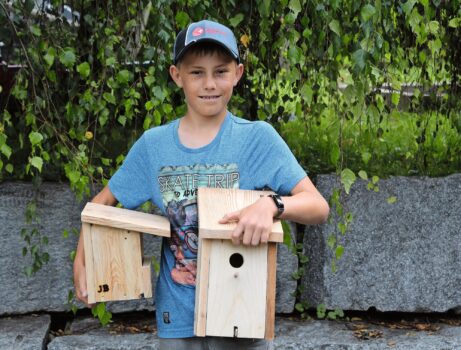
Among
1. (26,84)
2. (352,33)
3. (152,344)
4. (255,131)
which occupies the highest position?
(352,33)

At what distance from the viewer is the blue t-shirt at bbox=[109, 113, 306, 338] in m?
2.28

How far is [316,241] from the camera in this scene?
389 cm

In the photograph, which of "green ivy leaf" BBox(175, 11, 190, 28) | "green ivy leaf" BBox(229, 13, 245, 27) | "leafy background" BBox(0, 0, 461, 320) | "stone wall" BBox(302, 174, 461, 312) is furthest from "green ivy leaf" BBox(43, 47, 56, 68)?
"stone wall" BBox(302, 174, 461, 312)

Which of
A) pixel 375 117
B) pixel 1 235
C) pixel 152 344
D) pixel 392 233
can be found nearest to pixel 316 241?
pixel 392 233

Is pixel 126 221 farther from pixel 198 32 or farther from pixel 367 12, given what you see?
pixel 367 12

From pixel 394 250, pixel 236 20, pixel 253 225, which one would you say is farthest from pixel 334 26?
pixel 394 250

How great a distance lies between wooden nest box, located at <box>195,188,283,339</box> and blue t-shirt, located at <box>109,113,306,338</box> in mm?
120

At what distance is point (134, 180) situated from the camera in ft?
8.03

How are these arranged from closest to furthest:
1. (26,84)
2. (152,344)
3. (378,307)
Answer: (26,84) < (152,344) < (378,307)

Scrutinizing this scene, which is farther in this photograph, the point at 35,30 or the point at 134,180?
the point at 35,30

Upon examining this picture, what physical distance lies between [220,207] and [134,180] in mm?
399

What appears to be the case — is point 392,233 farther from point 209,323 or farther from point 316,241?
point 209,323

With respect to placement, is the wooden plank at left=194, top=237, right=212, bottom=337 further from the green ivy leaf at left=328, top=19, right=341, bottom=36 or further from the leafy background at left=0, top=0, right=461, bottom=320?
the green ivy leaf at left=328, top=19, right=341, bottom=36

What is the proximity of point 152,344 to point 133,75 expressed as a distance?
123cm
